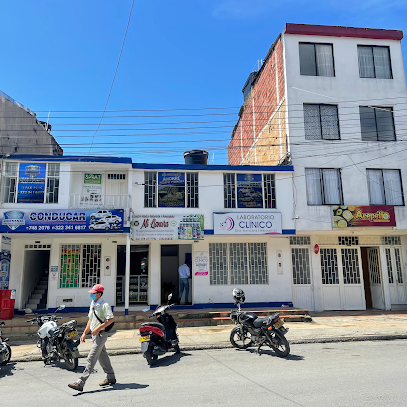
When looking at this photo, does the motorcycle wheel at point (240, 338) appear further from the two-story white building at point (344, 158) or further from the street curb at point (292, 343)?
the two-story white building at point (344, 158)

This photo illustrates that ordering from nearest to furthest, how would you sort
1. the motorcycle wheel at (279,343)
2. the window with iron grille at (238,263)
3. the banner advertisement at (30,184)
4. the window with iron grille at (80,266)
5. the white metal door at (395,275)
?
the motorcycle wheel at (279,343) < the banner advertisement at (30,184) < the window with iron grille at (80,266) < the window with iron grille at (238,263) < the white metal door at (395,275)

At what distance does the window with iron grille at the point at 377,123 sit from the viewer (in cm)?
1639

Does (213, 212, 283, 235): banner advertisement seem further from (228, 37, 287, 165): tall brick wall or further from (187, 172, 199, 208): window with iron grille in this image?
(228, 37, 287, 165): tall brick wall

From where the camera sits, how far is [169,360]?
8.09 m

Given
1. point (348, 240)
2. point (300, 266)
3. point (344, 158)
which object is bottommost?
point (300, 266)

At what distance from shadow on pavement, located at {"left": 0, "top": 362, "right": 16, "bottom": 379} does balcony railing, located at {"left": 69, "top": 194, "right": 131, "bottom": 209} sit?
23.2ft

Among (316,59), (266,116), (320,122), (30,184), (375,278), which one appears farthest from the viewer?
(266,116)

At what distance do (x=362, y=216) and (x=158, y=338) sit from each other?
1066 centimetres

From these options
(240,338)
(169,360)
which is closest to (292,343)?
(240,338)

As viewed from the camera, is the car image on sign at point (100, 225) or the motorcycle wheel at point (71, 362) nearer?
the motorcycle wheel at point (71, 362)

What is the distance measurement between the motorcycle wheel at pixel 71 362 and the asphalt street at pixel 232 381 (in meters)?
0.12

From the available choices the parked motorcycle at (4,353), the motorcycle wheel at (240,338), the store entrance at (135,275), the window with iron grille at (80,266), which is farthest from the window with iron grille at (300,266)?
the parked motorcycle at (4,353)

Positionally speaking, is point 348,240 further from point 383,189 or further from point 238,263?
point 238,263

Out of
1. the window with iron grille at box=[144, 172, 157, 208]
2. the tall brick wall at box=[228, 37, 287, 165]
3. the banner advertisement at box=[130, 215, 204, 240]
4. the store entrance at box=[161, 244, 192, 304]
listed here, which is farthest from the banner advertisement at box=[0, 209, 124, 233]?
the tall brick wall at box=[228, 37, 287, 165]
